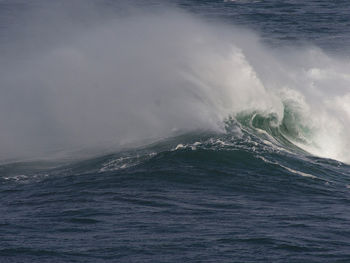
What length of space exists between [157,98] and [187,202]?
11.5m

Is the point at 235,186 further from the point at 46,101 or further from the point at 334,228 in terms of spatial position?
the point at 46,101

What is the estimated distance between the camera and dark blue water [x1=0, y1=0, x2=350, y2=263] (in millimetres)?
18172

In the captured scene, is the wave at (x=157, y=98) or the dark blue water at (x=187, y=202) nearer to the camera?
the dark blue water at (x=187, y=202)

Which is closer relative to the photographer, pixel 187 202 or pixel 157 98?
pixel 187 202

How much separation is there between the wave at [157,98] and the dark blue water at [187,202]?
3.03ft

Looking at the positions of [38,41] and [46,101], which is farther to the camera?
[38,41]

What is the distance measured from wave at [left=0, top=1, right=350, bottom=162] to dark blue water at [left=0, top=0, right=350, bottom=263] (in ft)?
3.03

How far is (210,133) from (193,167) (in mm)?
4196

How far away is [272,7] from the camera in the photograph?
7012 cm

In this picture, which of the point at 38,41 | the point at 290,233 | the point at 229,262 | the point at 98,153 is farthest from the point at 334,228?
the point at 38,41

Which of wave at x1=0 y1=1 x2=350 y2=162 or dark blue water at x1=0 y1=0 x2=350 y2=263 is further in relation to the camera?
wave at x1=0 y1=1 x2=350 y2=162

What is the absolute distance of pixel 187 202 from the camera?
22125 millimetres

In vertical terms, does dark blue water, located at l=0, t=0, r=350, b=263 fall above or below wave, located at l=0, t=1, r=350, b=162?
below

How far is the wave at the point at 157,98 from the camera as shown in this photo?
31.7 metres
